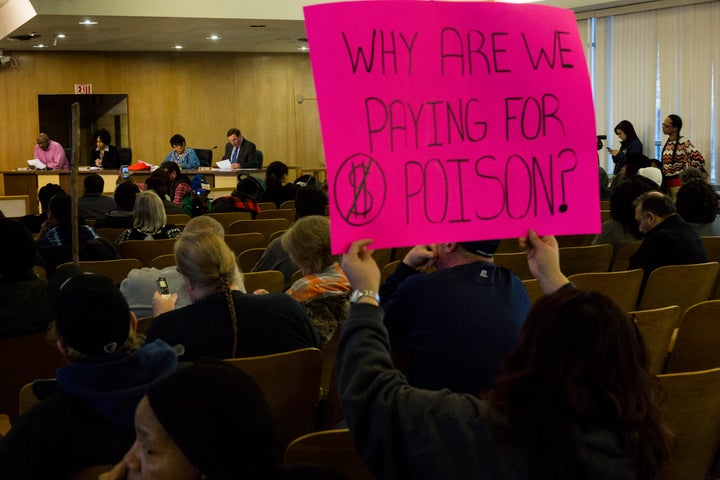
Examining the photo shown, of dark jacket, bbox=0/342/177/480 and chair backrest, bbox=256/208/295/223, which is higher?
chair backrest, bbox=256/208/295/223

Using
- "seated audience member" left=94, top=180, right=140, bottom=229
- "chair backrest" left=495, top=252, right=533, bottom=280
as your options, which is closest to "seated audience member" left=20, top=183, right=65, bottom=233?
"seated audience member" left=94, top=180, right=140, bottom=229

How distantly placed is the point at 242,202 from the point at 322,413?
16.9ft

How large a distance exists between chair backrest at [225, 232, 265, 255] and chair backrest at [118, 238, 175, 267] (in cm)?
42

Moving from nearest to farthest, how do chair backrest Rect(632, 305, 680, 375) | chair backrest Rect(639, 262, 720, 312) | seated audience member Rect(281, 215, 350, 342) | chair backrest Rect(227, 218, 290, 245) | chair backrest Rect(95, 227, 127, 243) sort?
chair backrest Rect(632, 305, 680, 375), seated audience member Rect(281, 215, 350, 342), chair backrest Rect(639, 262, 720, 312), chair backrest Rect(95, 227, 127, 243), chair backrest Rect(227, 218, 290, 245)

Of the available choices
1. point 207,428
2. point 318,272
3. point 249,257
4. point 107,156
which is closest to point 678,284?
point 318,272

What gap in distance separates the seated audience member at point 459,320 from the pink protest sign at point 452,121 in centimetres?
38

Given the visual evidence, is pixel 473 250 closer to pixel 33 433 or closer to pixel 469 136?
pixel 469 136

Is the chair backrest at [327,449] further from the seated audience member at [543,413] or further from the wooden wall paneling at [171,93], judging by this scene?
the wooden wall paneling at [171,93]

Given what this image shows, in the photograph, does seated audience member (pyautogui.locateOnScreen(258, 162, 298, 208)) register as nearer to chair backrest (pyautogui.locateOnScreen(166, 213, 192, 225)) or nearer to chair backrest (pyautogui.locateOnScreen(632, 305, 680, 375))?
chair backrest (pyautogui.locateOnScreen(166, 213, 192, 225))

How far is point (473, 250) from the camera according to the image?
2.51 metres

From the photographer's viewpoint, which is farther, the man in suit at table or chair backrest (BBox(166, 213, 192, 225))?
the man in suit at table

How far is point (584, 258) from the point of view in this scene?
16.8 ft

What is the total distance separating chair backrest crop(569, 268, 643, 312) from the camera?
13.2ft

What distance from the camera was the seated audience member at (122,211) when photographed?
689 centimetres
